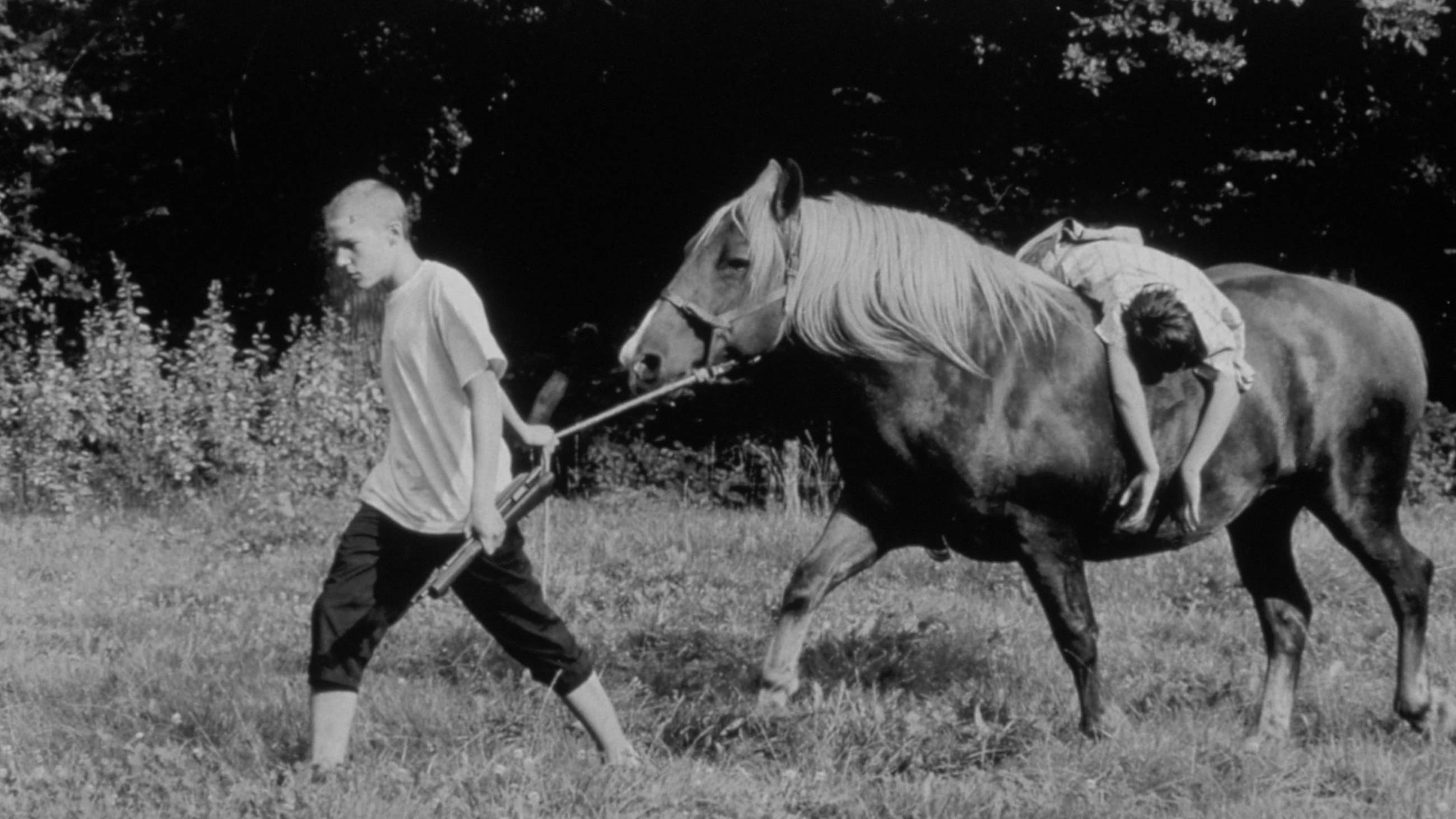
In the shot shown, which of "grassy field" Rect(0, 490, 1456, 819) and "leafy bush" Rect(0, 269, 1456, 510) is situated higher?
"grassy field" Rect(0, 490, 1456, 819)

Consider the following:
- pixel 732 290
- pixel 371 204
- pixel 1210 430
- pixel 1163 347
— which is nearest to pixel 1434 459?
pixel 1210 430

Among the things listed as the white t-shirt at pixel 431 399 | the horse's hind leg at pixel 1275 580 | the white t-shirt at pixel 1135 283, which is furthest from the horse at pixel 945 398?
the white t-shirt at pixel 431 399

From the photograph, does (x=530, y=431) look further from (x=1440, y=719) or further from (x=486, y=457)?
(x=1440, y=719)

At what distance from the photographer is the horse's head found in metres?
4.99

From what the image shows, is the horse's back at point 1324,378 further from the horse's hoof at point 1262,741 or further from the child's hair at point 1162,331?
the horse's hoof at point 1262,741

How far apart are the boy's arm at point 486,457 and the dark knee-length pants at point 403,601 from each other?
0.26 meters

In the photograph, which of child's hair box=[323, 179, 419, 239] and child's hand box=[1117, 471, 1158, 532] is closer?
child's hair box=[323, 179, 419, 239]

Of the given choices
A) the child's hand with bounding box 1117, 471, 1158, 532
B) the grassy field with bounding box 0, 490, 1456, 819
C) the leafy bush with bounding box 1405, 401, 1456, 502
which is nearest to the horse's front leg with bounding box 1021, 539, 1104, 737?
the grassy field with bounding box 0, 490, 1456, 819

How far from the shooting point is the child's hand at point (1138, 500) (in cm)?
543

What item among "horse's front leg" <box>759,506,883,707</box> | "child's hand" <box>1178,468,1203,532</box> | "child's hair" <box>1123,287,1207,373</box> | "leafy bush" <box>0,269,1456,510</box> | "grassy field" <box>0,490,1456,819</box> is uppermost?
"child's hair" <box>1123,287,1207,373</box>

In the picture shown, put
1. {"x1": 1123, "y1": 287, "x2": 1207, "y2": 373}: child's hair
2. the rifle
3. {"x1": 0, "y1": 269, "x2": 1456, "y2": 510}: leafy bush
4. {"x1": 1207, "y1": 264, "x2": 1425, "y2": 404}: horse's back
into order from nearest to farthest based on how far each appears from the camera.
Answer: the rifle → {"x1": 1123, "y1": 287, "x2": 1207, "y2": 373}: child's hair → {"x1": 1207, "y1": 264, "x2": 1425, "y2": 404}: horse's back → {"x1": 0, "y1": 269, "x2": 1456, "y2": 510}: leafy bush

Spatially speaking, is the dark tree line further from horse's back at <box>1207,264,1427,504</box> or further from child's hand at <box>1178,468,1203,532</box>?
child's hand at <box>1178,468,1203,532</box>

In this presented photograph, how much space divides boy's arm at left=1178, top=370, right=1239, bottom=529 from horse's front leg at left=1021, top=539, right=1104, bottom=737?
0.46 meters

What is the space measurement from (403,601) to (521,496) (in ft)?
1.54
